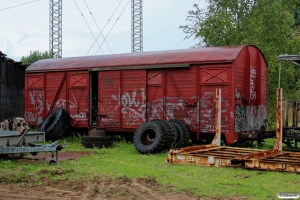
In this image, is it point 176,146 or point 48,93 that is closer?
point 176,146

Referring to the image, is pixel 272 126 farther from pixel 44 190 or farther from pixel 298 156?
pixel 44 190

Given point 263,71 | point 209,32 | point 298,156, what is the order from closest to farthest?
point 298,156 → point 263,71 → point 209,32

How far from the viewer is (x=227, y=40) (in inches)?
830

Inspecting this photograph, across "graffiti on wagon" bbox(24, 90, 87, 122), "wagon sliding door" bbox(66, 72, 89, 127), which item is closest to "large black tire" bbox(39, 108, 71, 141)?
"wagon sliding door" bbox(66, 72, 89, 127)

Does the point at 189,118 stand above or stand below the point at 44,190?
above

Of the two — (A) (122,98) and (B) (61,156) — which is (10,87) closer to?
(A) (122,98)

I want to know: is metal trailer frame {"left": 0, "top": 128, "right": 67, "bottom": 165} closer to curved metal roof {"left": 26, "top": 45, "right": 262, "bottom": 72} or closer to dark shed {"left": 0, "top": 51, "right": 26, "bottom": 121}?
curved metal roof {"left": 26, "top": 45, "right": 262, "bottom": 72}

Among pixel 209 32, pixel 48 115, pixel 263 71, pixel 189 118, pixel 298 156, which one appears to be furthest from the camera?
pixel 209 32

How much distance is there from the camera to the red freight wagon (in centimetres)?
1388

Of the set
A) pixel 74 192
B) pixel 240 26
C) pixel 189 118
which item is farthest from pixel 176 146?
pixel 240 26

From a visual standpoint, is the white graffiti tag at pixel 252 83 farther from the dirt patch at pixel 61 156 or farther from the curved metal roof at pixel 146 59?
the dirt patch at pixel 61 156

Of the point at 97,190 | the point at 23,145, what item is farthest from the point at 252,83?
the point at 97,190

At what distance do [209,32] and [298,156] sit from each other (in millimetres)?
11411

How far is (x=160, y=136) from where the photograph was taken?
12930 millimetres
